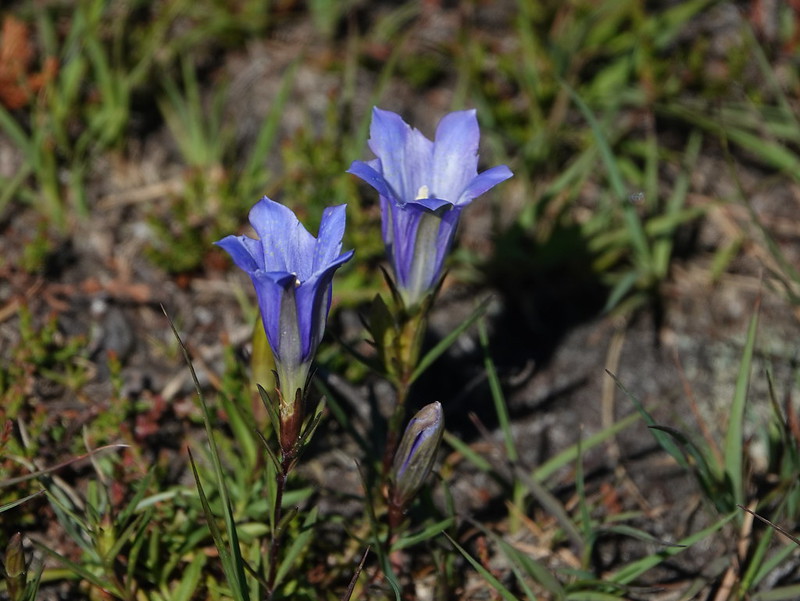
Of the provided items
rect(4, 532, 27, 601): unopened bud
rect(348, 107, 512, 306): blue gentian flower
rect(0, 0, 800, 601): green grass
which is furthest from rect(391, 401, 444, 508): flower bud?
rect(4, 532, 27, 601): unopened bud

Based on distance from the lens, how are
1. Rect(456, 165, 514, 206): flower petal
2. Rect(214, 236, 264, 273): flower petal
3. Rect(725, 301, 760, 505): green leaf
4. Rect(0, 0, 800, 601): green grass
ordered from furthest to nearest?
Rect(725, 301, 760, 505): green leaf
Rect(0, 0, 800, 601): green grass
Rect(456, 165, 514, 206): flower petal
Rect(214, 236, 264, 273): flower petal

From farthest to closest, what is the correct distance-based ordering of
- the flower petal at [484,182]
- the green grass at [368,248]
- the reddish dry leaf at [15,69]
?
the reddish dry leaf at [15,69] → the green grass at [368,248] → the flower petal at [484,182]

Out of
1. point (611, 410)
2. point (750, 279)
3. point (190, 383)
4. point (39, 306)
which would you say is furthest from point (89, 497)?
point (750, 279)

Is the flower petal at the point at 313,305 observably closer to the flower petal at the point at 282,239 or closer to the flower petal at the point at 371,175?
the flower petal at the point at 282,239

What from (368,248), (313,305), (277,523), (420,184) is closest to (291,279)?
(313,305)

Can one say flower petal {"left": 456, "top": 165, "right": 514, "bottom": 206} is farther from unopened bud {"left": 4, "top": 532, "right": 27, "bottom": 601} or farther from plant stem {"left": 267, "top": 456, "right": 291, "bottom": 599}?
unopened bud {"left": 4, "top": 532, "right": 27, "bottom": 601}

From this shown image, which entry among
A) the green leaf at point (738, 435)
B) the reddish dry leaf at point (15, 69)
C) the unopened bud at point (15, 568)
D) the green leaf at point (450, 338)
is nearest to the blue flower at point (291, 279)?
the green leaf at point (450, 338)

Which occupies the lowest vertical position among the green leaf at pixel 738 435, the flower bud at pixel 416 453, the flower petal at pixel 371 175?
the green leaf at pixel 738 435
